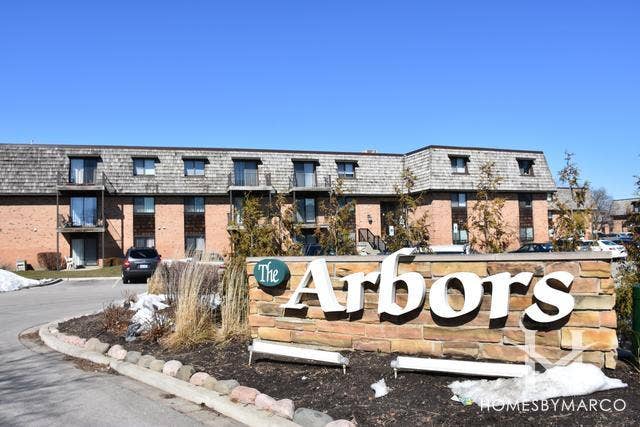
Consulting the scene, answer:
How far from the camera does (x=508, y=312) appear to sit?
6.11 meters

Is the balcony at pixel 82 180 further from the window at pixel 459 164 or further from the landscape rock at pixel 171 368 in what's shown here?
the landscape rock at pixel 171 368

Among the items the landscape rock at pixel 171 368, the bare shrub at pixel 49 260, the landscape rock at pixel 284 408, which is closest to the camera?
the landscape rock at pixel 284 408

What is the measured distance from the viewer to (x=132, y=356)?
319 inches

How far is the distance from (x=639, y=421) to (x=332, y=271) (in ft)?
12.9

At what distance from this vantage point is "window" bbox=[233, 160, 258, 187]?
1677 inches

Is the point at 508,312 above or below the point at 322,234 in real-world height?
below

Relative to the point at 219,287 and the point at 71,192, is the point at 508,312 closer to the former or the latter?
the point at 219,287

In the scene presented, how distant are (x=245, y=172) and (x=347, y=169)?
27.7 feet

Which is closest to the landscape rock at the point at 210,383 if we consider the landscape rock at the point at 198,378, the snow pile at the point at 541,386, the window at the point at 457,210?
the landscape rock at the point at 198,378

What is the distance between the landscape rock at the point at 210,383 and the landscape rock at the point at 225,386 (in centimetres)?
5

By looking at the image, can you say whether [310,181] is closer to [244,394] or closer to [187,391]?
[187,391]

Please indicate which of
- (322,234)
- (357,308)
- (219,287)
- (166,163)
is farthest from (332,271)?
(166,163)

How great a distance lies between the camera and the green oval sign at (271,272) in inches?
309

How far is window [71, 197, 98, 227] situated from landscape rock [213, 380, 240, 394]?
Answer: 1444 inches
